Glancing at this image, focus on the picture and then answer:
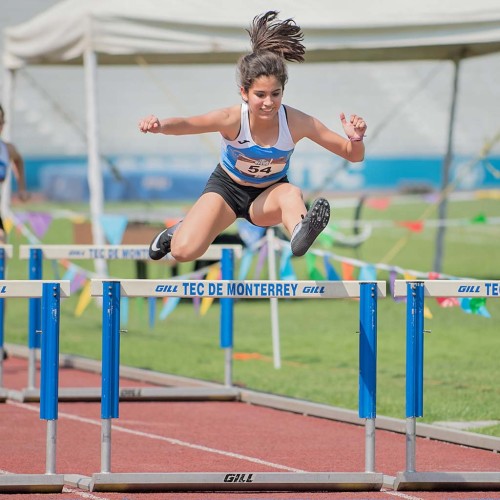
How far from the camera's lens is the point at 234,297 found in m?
5.73

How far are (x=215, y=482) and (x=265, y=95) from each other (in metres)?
2.03

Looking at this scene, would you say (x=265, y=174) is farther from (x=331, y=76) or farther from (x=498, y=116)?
(x=331, y=76)

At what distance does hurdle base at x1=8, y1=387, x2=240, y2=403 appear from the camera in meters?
8.57

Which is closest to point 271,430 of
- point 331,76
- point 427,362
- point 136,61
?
point 427,362

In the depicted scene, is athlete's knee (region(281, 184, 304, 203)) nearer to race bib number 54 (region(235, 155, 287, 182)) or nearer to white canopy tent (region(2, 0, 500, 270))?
race bib number 54 (region(235, 155, 287, 182))

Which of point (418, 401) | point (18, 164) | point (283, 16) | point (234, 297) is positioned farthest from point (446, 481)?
point (283, 16)

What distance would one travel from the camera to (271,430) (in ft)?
24.9

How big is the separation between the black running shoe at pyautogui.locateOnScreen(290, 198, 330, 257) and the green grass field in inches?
84.5

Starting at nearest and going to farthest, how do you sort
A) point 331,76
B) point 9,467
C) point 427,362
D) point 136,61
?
point 9,467 → point 427,362 → point 136,61 → point 331,76

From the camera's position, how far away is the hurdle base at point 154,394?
857cm

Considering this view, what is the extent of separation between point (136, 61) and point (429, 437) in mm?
8098

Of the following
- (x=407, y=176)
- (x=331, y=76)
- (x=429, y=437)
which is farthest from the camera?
(x=331, y=76)

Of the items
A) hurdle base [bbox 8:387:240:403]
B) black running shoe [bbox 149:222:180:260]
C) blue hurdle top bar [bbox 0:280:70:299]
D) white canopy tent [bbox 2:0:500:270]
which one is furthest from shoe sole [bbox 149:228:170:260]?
white canopy tent [bbox 2:0:500:270]

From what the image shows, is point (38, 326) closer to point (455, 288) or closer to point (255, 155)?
point (255, 155)
